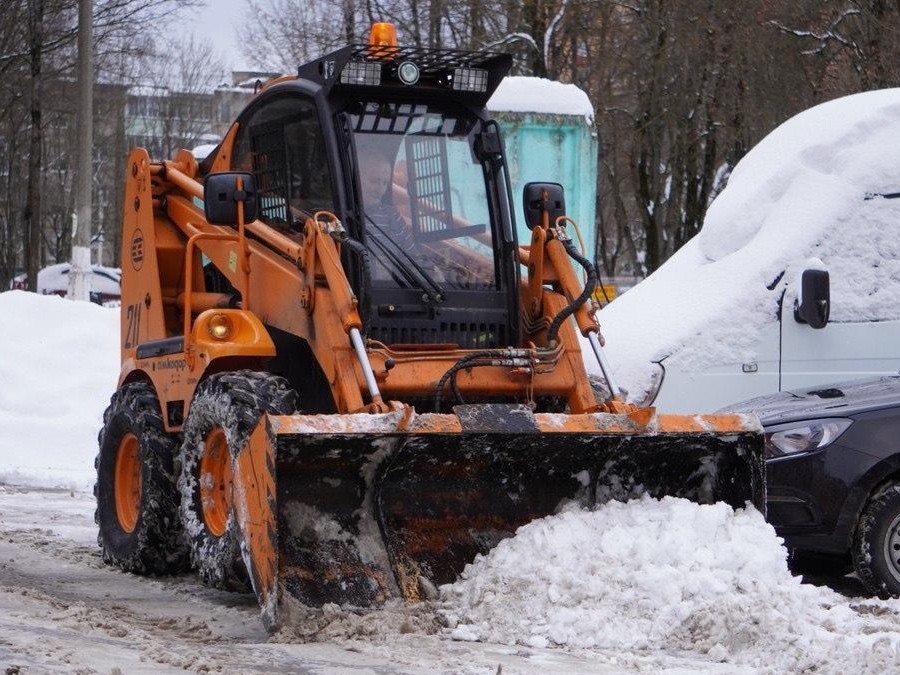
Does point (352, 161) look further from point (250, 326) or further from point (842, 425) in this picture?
point (842, 425)

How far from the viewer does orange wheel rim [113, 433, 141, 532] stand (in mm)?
8359

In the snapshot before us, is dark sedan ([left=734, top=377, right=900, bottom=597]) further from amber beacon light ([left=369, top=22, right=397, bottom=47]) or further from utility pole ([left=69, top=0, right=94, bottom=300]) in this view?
utility pole ([left=69, top=0, right=94, bottom=300])

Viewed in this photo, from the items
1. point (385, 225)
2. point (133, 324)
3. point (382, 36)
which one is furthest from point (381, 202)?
point (133, 324)

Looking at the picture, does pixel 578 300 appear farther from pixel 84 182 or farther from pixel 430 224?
pixel 84 182

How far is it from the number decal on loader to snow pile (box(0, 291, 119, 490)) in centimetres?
338

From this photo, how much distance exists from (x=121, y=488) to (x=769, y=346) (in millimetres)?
4299

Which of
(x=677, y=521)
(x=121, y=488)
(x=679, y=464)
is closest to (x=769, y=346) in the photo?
(x=679, y=464)

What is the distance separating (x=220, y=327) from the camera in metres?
7.31

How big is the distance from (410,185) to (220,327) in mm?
1190

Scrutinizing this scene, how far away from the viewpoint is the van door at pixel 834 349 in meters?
9.78

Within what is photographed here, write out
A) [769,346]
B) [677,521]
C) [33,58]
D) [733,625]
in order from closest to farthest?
[733,625], [677,521], [769,346], [33,58]

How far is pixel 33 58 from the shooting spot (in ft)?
94.0

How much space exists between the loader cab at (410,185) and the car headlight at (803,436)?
5.19 feet

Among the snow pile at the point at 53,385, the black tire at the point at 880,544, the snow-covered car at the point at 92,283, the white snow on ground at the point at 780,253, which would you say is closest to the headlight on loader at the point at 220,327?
the white snow on ground at the point at 780,253
